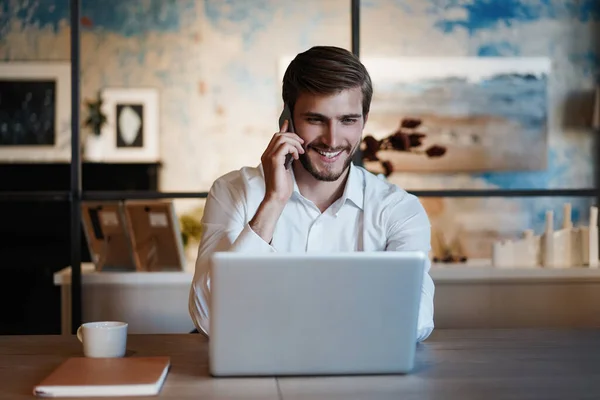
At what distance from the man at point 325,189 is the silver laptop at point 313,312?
37.3 inches

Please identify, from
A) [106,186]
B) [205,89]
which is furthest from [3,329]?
[205,89]

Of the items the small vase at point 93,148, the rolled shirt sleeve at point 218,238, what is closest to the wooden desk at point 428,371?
the rolled shirt sleeve at point 218,238

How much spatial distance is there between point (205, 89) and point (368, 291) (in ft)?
7.33

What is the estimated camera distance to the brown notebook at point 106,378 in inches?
55.6

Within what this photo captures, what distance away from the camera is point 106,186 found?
3566mm

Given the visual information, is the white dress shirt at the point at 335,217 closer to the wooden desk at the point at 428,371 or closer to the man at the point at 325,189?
the man at the point at 325,189

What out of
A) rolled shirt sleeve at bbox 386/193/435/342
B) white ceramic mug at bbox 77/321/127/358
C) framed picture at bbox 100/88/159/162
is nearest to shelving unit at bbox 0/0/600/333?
framed picture at bbox 100/88/159/162

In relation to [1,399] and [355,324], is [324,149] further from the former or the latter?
[1,399]

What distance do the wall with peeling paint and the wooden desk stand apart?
1655mm

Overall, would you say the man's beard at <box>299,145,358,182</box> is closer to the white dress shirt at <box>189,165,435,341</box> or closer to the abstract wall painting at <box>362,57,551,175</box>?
the white dress shirt at <box>189,165,435,341</box>

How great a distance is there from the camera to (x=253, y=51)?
360cm

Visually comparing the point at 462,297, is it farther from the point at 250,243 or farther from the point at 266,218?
the point at 250,243

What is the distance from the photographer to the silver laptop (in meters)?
1.49

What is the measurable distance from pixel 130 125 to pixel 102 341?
6.51 ft
